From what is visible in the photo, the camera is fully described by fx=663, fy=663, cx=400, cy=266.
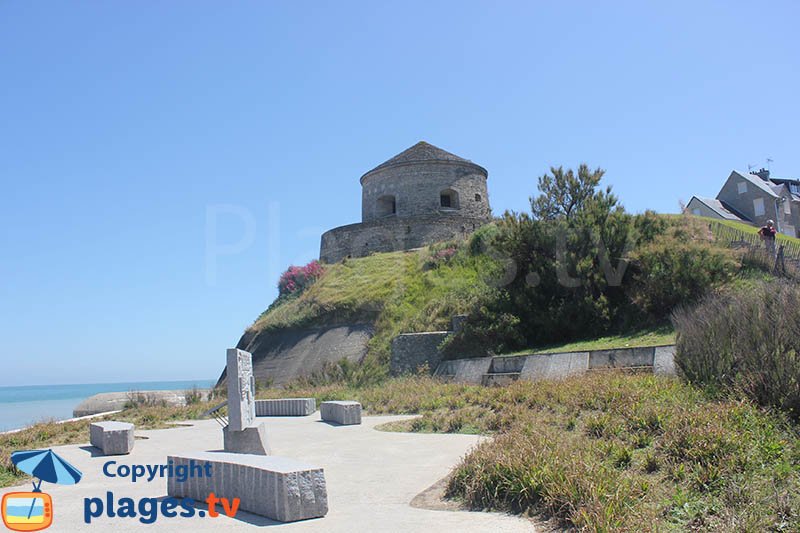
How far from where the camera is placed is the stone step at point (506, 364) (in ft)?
51.5

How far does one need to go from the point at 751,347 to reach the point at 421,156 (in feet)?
99.9

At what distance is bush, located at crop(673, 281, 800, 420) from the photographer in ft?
22.5

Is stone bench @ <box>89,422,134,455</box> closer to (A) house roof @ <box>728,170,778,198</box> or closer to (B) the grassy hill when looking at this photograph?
(B) the grassy hill

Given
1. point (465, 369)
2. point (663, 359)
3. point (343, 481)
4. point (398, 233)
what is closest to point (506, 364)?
point (465, 369)

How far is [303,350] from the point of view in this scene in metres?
25.4

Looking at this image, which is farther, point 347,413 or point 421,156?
point 421,156

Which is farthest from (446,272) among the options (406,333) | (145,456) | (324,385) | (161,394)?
(145,456)

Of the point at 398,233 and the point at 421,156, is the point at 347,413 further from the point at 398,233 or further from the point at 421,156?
the point at 421,156

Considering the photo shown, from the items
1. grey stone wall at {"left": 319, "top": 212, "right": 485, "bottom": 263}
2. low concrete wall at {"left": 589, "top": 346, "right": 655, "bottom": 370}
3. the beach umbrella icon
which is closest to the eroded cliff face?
grey stone wall at {"left": 319, "top": 212, "right": 485, "bottom": 263}

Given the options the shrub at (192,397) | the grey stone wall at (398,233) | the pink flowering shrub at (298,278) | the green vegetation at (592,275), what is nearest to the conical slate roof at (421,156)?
the grey stone wall at (398,233)

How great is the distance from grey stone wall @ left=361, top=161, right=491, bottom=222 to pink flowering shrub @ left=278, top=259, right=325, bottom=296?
5.55 m

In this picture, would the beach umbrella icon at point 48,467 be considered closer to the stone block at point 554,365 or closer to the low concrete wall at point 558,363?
the low concrete wall at point 558,363

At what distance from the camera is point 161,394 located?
70.2 ft

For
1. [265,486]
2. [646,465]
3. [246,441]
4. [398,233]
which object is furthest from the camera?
[398,233]
